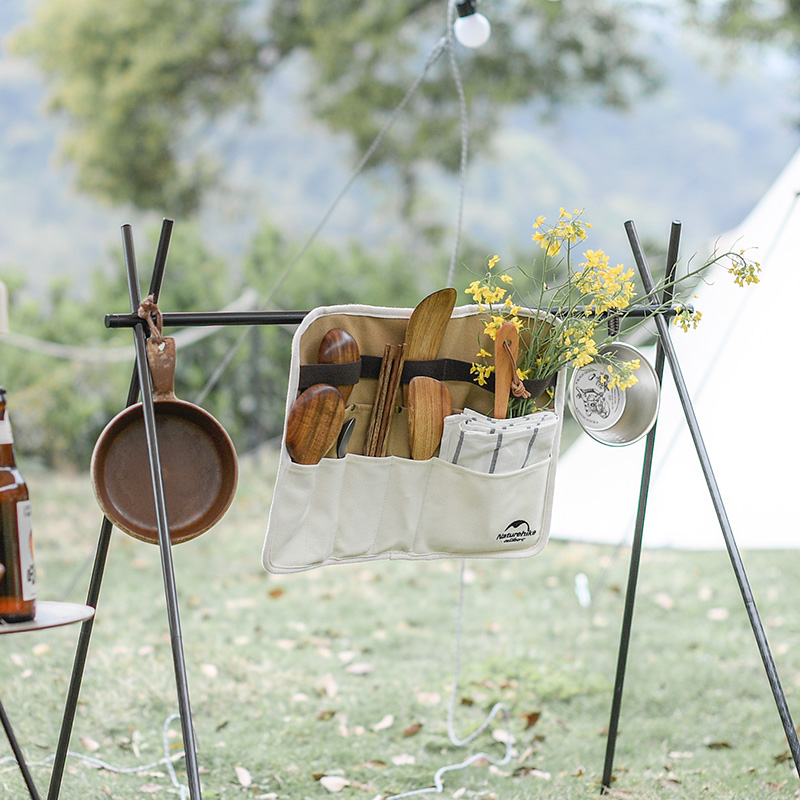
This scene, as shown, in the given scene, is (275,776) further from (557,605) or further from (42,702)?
(557,605)

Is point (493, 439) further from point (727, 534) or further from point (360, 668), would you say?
point (360, 668)

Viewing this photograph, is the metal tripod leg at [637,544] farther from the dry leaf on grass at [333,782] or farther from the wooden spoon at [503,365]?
the dry leaf on grass at [333,782]

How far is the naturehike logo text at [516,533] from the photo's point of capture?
1582 mm

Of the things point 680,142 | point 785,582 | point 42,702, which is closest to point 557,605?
point 785,582

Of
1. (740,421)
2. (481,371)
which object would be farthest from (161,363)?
(740,421)

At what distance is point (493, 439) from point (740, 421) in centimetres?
144

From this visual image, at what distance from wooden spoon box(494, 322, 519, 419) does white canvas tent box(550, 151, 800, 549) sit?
1270 mm

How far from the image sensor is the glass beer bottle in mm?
1110

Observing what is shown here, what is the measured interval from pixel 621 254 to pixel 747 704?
9059mm

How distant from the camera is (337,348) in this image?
1.39m

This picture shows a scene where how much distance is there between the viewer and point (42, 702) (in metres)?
2.43

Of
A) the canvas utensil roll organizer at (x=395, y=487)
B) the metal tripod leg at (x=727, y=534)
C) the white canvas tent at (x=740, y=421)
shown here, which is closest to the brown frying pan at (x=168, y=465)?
the canvas utensil roll organizer at (x=395, y=487)

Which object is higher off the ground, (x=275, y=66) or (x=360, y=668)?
(x=275, y=66)

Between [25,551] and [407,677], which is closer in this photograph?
[25,551]
